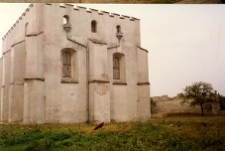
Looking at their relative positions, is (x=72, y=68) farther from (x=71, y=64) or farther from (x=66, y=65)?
(x=66, y=65)

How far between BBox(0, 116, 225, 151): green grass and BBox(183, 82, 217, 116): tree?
1.95 ft

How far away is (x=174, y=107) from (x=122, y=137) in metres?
2.61

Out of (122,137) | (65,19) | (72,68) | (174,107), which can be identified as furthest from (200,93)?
(65,19)

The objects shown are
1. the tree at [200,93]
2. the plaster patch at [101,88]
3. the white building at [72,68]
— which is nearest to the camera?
the tree at [200,93]

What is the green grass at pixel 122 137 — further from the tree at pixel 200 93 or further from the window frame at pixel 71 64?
the window frame at pixel 71 64

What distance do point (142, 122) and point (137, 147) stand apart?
69.3 inches

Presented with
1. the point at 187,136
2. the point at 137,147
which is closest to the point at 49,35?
the point at 137,147

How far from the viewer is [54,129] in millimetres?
7488

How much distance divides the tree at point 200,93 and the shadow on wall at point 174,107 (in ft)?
0.54

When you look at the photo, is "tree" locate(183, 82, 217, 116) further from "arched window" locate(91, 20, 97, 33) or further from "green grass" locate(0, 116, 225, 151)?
"arched window" locate(91, 20, 97, 33)

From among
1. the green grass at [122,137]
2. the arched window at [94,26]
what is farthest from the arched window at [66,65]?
the green grass at [122,137]

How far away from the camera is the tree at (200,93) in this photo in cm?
802

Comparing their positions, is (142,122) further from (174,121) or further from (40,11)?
(40,11)

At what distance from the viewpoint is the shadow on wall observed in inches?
325
